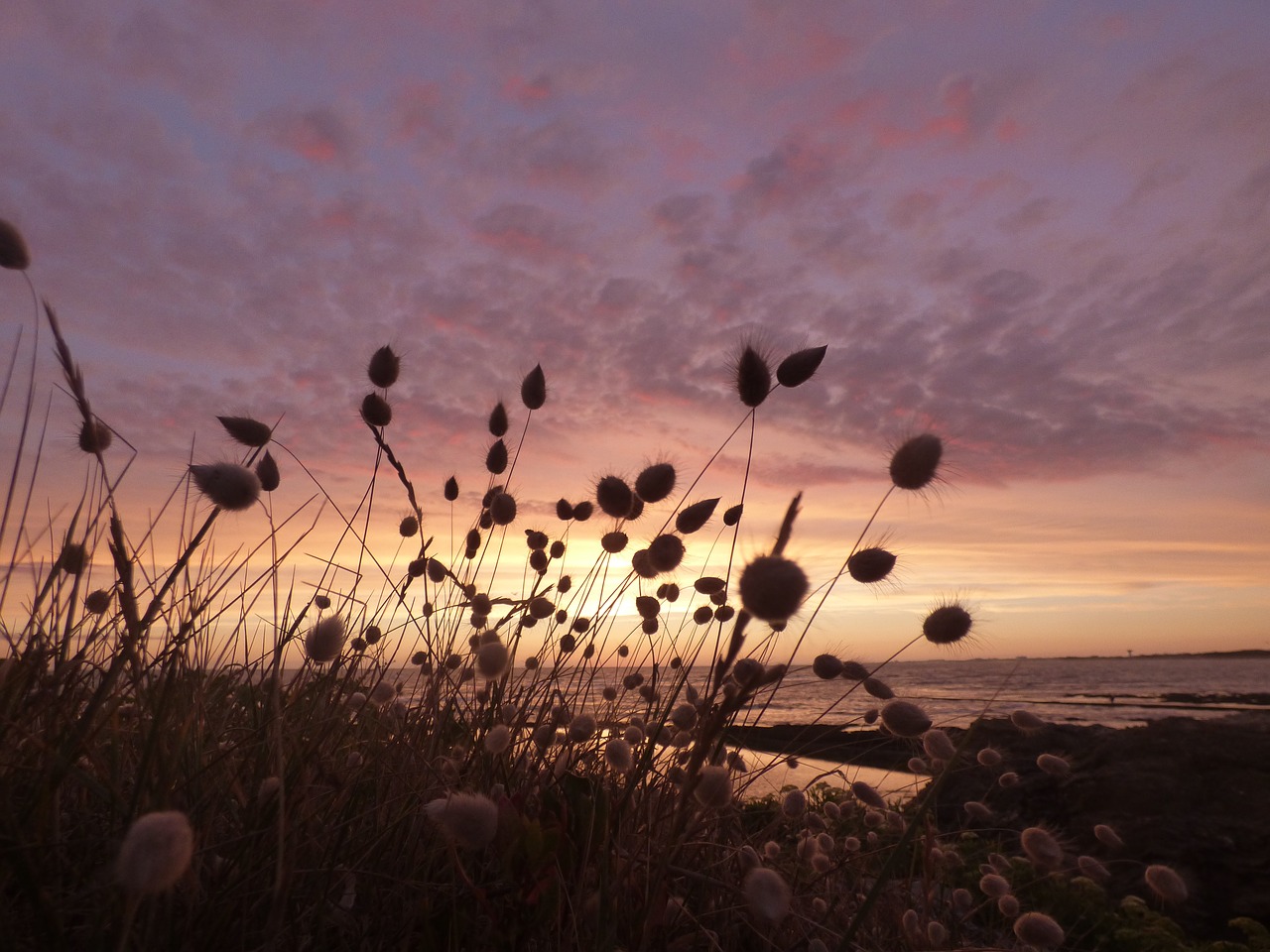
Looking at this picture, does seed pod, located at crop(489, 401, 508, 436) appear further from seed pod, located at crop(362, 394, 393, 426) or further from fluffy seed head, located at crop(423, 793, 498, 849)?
fluffy seed head, located at crop(423, 793, 498, 849)

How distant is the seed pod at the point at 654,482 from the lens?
220 centimetres

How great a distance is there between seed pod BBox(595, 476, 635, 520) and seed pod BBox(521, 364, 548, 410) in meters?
0.82

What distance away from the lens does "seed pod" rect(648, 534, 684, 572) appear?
2053 millimetres

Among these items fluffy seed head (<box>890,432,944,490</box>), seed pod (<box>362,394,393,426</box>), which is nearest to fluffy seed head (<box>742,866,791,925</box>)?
fluffy seed head (<box>890,432,944,490</box>)

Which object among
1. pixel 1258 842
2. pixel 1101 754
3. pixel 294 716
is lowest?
pixel 1258 842

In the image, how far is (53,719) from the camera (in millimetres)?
1666

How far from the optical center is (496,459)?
3.22m

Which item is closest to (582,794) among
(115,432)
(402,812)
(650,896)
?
(650,896)

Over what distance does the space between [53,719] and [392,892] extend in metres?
0.87

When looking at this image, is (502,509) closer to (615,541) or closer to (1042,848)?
(615,541)

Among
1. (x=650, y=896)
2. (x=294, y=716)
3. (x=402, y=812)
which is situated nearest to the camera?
(x=650, y=896)

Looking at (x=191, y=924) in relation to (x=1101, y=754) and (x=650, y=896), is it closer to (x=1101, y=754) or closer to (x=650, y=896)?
(x=650, y=896)

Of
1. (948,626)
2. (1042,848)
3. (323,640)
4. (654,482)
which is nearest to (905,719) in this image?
(948,626)

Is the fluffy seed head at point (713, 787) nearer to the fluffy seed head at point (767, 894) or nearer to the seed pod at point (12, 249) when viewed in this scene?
the fluffy seed head at point (767, 894)
